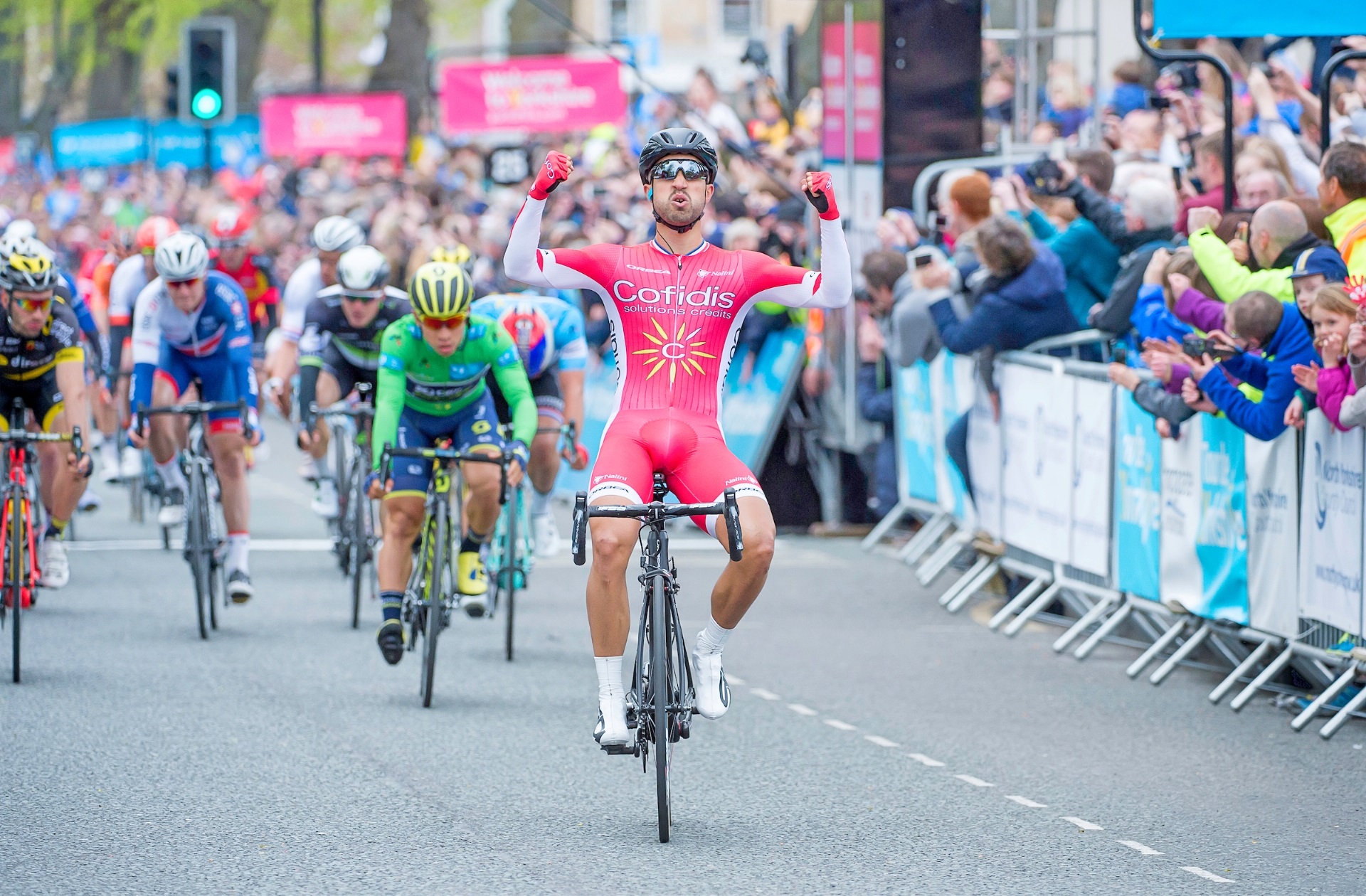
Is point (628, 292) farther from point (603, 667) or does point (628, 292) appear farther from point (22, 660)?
point (22, 660)

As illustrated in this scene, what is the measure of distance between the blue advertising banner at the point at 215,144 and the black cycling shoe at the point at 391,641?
35.7 metres

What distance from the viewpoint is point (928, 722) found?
9.49 metres

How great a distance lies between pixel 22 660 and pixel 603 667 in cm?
462

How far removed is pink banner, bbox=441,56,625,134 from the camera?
97.0 ft

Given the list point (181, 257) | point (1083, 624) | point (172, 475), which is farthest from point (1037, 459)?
point (172, 475)

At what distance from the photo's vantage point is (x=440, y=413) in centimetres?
1030

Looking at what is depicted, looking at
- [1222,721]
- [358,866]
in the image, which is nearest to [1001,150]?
[1222,721]

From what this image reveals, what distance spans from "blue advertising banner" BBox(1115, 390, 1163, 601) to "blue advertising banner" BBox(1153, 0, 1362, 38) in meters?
1.84

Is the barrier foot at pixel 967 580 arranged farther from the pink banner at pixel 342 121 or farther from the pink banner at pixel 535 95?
the pink banner at pixel 342 121

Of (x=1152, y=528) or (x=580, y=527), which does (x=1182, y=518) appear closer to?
(x=1152, y=528)

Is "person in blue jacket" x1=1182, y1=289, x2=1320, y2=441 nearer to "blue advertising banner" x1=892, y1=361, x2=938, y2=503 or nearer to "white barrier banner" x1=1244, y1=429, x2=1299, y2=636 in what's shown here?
"white barrier banner" x1=1244, y1=429, x2=1299, y2=636

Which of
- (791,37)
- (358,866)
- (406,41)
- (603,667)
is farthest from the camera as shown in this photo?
(406,41)

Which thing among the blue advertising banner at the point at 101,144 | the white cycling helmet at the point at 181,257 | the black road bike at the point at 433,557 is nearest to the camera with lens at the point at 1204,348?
the black road bike at the point at 433,557

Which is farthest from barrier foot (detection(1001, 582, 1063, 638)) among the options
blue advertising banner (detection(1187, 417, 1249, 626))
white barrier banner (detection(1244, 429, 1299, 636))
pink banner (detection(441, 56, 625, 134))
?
pink banner (detection(441, 56, 625, 134))
